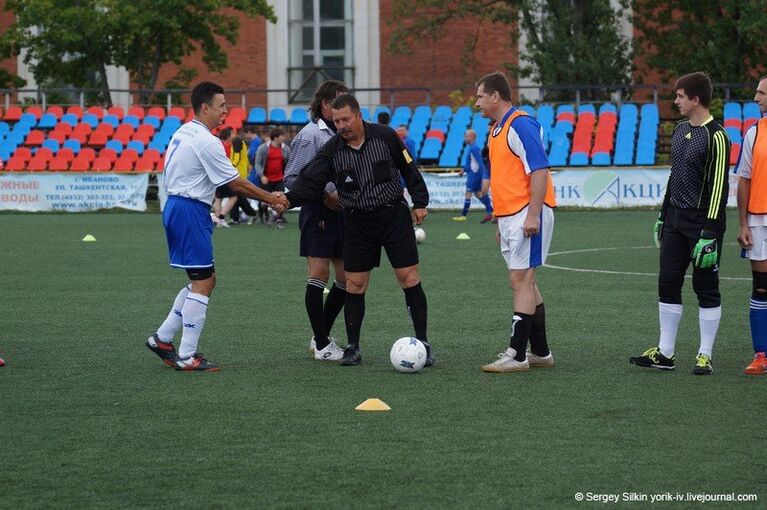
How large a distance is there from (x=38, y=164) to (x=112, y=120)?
3.10 m

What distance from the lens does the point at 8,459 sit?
6.24 metres

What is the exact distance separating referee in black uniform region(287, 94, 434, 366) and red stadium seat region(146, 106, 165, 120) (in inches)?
1097

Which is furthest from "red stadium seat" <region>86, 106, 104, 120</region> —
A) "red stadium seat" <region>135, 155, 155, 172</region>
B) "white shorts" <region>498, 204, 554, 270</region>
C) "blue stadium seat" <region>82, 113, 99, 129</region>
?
"white shorts" <region>498, 204, 554, 270</region>

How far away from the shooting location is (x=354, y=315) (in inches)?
362

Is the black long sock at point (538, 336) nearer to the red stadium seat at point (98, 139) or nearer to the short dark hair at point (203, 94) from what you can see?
the short dark hair at point (203, 94)

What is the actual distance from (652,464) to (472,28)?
3870 cm

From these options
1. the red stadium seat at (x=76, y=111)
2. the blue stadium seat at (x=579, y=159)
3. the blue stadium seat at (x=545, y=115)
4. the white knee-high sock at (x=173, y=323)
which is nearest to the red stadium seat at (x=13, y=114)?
the red stadium seat at (x=76, y=111)

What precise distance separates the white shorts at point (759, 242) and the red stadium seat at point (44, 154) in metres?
27.4

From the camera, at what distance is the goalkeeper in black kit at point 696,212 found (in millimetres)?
8211

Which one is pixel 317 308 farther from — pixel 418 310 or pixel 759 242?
pixel 759 242

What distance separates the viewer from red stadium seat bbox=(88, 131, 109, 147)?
1355 inches

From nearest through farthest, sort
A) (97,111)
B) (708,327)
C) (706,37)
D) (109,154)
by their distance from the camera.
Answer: (708,327), (109,154), (97,111), (706,37)

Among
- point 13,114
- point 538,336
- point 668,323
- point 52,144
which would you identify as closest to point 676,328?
point 668,323

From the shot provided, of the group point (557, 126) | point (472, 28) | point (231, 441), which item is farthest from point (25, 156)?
point (231, 441)
